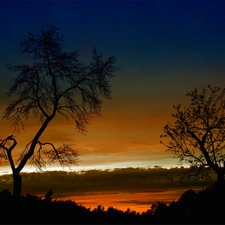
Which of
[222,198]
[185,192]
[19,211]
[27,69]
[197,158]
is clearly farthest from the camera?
[27,69]

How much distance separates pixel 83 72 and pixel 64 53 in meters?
1.91

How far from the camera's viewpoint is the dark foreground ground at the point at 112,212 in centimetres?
2372

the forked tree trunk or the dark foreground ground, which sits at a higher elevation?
the forked tree trunk

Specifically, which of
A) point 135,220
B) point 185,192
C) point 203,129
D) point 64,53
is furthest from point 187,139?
point 64,53

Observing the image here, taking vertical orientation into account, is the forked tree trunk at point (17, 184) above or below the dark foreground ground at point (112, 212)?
above

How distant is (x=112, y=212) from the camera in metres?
25.6

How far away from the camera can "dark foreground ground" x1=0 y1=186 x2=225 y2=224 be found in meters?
23.7

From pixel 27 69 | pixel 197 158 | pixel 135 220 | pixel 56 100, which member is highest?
pixel 27 69

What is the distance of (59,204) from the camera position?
2645 cm

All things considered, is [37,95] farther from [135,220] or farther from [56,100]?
[135,220]

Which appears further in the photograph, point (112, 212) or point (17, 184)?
point (17, 184)

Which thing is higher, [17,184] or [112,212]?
[17,184]

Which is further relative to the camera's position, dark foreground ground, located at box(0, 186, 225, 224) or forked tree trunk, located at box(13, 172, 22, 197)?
forked tree trunk, located at box(13, 172, 22, 197)

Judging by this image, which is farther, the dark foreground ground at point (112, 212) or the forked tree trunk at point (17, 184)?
the forked tree trunk at point (17, 184)
